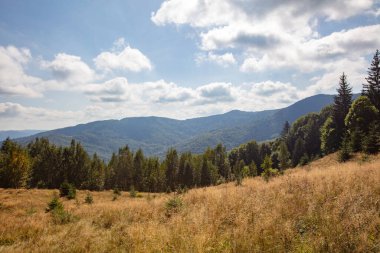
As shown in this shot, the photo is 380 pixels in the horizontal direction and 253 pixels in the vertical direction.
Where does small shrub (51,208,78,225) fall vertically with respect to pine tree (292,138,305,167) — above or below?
above

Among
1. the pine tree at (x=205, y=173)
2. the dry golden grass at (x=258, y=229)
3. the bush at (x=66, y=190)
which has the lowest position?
the pine tree at (x=205, y=173)

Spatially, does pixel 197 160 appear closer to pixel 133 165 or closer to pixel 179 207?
pixel 133 165

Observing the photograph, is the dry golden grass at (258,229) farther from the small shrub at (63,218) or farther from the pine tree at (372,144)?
the pine tree at (372,144)

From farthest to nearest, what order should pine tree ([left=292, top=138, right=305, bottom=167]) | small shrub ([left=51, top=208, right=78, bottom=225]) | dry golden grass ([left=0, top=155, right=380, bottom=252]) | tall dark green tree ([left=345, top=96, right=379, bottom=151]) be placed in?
pine tree ([left=292, top=138, right=305, bottom=167])
tall dark green tree ([left=345, top=96, right=379, bottom=151])
small shrub ([left=51, top=208, right=78, bottom=225])
dry golden grass ([left=0, top=155, right=380, bottom=252])

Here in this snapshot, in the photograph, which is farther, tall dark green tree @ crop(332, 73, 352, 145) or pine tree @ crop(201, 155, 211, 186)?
pine tree @ crop(201, 155, 211, 186)

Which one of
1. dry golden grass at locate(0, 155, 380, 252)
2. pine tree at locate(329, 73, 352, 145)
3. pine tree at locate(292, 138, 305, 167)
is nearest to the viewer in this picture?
dry golden grass at locate(0, 155, 380, 252)

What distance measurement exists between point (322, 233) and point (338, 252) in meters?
0.74

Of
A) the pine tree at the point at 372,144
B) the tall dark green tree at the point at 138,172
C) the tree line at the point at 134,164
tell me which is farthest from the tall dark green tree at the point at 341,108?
the tall dark green tree at the point at 138,172

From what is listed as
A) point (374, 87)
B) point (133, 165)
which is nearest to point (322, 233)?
Answer: point (374, 87)

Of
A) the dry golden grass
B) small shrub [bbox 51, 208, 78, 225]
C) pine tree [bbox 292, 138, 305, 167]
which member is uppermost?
the dry golden grass

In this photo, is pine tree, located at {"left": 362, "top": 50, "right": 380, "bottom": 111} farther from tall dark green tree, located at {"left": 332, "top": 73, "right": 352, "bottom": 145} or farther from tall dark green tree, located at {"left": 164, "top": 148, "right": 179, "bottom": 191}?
tall dark green tree, located at {"left": 164, "top": 148, "right": 179, "bottom": 191}

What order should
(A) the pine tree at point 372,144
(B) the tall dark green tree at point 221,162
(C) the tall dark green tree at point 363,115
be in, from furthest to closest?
(B) the tall dark green tree at point 221,162 < (C) the tall dark green tree at point 363,115 < (A) the pine tree at point 372,144

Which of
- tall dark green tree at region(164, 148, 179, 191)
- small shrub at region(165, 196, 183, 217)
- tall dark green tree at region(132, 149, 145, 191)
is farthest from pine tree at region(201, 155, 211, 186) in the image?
small shrub at region(165, 196, 183, 217)

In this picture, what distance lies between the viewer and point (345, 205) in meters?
6.91
